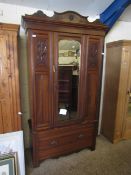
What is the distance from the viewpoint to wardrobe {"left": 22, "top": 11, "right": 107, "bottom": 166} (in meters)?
1.72

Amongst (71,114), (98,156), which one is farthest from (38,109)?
(98,156)

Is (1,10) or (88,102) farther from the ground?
(1,10)

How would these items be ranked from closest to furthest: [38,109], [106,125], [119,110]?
[38,109] < [119,110] < [106,125]

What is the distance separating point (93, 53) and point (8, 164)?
71.4 inches

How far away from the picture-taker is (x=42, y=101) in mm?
1854

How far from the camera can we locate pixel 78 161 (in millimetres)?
2129

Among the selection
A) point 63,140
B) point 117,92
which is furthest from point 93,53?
point 63,140

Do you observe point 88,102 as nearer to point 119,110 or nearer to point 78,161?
point 119,110

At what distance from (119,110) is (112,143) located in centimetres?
65

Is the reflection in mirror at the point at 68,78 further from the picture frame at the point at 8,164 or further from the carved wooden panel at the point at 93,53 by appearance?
the picture frame at the point at 8,164

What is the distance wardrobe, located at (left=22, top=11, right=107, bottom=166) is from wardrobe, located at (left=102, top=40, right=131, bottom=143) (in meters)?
0.50

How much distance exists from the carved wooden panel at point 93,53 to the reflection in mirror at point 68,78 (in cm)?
17

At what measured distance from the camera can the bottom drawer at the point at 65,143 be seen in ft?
6.54

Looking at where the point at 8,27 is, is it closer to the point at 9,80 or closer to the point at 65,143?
the point at 9,80
